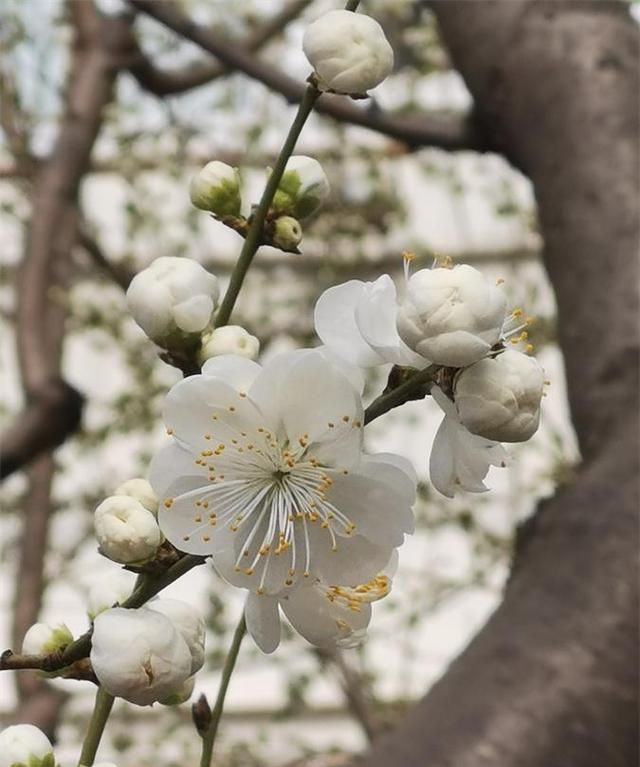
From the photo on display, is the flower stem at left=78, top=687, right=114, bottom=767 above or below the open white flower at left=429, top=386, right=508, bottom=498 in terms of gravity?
below

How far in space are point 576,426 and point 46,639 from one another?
2.60 feet

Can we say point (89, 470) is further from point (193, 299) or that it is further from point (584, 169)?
point (193, 299)

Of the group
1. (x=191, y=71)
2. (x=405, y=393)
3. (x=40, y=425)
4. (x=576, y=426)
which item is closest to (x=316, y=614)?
(x=405, y=393)

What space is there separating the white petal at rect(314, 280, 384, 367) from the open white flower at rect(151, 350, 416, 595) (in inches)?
0.5

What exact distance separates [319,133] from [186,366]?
228 cm

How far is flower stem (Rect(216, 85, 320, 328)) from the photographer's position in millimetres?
380

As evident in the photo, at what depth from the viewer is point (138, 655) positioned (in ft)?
1.12

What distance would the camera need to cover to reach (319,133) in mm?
2639

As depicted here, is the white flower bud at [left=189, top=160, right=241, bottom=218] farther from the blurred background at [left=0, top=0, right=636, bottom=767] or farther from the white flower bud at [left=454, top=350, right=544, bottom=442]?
the blurred background at [left=0, top=0, right=636, bottom=767]

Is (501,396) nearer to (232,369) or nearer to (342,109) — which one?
(232,369)

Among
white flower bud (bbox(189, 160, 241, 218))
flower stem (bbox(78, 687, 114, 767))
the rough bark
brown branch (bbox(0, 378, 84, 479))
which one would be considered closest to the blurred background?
brown branch (bbox(0, 378, 84, 479))

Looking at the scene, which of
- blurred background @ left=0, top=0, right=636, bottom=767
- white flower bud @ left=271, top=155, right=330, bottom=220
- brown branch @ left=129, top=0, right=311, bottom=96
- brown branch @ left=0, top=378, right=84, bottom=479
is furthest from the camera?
blurred background @ left=0, top=0, right=636, bottom=767

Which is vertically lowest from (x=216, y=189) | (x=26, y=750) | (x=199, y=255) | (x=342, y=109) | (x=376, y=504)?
(x=26, y=750)

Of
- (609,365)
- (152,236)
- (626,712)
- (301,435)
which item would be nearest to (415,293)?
(301,435)
